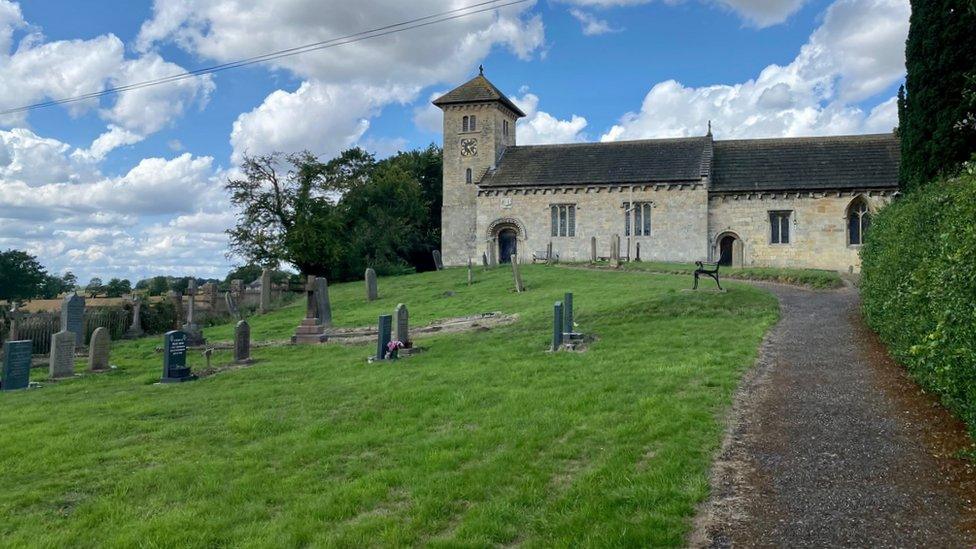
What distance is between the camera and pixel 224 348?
19.2m

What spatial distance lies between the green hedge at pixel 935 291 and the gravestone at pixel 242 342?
13.0m

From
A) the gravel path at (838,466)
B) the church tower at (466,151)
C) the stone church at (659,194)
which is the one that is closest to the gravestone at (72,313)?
the gravel path at (838,466)

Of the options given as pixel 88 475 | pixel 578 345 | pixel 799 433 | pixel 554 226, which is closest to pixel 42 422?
pixel 88 475

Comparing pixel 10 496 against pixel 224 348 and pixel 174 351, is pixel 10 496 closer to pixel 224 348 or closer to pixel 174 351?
pixel 174 351

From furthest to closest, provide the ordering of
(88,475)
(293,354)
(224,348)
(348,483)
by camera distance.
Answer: (224,348)
(293,354)
(88,475)
(348,483)

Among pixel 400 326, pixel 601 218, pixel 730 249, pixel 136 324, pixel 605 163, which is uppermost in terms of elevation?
pixel 605 163

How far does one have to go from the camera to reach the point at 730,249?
124 feet

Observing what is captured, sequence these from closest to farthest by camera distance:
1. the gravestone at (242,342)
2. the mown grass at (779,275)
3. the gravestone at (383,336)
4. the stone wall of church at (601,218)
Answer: the gravestone at (383,336), the gravestone at (242,342), the mown grass at (779,275), the stone wall of church at (601,218)

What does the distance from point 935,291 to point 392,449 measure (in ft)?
18.7

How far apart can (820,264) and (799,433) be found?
3144cm

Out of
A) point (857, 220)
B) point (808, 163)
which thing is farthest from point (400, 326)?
point (808, 163)

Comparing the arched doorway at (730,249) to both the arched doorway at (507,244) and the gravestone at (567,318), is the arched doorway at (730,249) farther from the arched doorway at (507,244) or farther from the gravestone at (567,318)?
the gravestone at (567,318)

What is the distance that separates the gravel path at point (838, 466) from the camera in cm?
507

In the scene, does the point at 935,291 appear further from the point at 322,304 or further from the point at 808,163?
the point at 808,163
